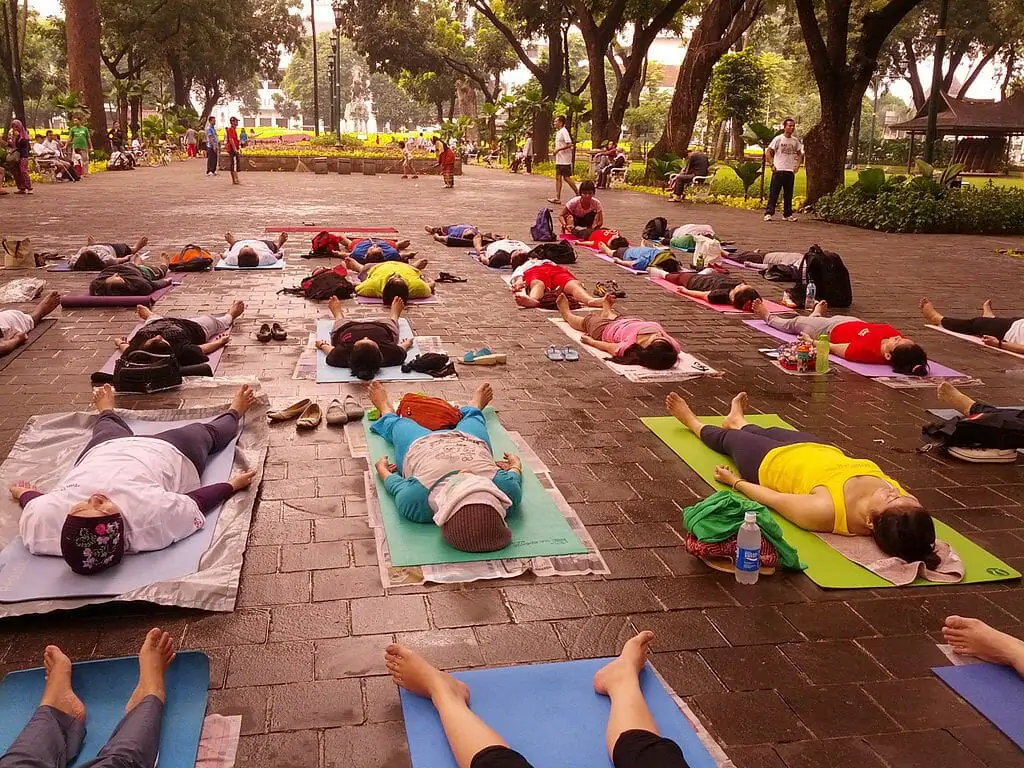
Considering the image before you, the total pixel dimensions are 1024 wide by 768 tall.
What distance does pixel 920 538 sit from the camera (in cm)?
365

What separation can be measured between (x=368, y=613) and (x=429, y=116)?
278 feet

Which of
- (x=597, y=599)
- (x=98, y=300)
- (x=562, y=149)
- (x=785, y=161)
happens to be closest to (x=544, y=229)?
(x=562, y=149)

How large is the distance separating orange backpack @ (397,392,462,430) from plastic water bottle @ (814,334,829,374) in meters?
3.23

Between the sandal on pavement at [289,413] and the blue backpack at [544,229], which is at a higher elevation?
the blue backpack at [544,229]

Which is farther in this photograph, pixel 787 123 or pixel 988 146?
pixel 988 146

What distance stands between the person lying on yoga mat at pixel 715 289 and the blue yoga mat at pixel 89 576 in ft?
20.9

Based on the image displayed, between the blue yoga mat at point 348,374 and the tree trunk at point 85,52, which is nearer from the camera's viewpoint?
the blue yoga mat at point 348,374

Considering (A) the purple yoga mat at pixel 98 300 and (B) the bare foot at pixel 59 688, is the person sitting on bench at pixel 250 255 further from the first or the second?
(B) the bare foot at pixel 59 688

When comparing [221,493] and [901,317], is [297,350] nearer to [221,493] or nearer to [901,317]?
[221,493]

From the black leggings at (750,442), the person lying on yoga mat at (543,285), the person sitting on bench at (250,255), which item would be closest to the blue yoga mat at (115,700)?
the black leggings at (750,442)

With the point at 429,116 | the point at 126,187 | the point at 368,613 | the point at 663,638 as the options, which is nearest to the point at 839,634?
the point at 663,638

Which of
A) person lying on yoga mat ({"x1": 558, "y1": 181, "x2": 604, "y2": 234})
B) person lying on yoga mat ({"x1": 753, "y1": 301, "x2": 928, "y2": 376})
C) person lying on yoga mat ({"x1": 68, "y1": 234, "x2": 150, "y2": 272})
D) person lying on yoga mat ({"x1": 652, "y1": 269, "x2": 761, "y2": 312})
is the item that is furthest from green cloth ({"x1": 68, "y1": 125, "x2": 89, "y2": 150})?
person lying on yoga mat ({"x1": 753, "y1": 301, "x2": 928, "y2": 376})

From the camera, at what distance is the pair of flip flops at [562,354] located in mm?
6855

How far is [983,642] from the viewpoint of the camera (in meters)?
3.06
